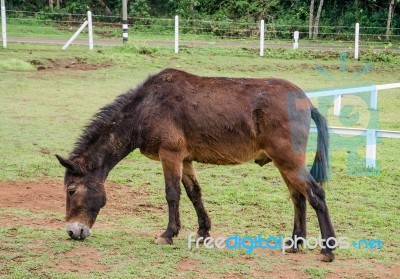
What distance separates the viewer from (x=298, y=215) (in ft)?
23.1

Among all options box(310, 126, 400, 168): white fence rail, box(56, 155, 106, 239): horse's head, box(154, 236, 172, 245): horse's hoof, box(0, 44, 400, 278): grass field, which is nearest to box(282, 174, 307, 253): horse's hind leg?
box(0, 44, 400, 278): grass field

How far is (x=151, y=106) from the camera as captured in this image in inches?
279

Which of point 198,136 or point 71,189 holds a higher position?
point 198,136

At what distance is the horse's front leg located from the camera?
695cm

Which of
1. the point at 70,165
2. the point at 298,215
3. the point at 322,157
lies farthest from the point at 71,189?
the point at 322,157

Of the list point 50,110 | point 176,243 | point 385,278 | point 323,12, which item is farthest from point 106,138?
point 323,12

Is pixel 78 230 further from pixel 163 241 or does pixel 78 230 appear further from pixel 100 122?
pixel 100 122

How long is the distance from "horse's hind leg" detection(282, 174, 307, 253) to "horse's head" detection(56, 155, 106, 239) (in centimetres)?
204

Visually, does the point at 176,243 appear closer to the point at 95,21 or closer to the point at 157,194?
the point at 157,194

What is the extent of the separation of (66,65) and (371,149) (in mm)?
13249

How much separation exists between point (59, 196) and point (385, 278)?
4711 mm

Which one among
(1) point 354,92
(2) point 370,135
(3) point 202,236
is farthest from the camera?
(1) point 354,92

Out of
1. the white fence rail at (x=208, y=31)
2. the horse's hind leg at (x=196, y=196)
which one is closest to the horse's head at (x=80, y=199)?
the horse's hind leg at (x=196, y=196)

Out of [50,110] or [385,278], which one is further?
[50,110]
